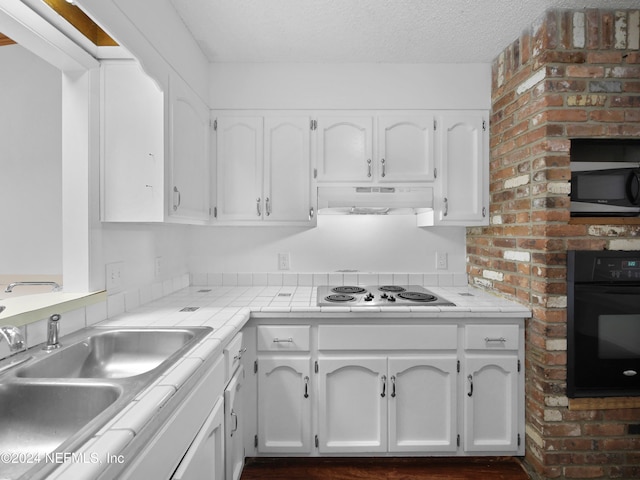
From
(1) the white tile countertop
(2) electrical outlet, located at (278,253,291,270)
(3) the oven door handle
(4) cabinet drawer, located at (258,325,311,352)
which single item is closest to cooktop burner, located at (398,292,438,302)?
Answer: (1) the white tile countertop

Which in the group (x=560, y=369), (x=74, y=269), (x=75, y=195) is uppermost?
(x=75, y=195)

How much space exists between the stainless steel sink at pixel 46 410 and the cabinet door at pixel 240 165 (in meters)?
1.51

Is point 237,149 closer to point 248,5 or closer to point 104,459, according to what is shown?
point 248,5

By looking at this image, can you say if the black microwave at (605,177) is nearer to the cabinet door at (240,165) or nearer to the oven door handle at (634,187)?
the oven door handle at (634,187)

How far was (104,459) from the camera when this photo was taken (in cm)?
64

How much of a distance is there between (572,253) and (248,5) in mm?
2102

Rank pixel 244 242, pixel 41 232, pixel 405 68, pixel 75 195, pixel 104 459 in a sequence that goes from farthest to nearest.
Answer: pixel 244 242
pixel 405 68
pixel 41 232
pixel 75 195
pixel 104 459

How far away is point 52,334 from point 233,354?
695mm

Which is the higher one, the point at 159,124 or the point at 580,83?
the point at 580,83

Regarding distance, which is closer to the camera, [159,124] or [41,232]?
[159,124]

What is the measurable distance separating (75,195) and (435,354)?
197cm

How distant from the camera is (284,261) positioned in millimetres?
2635

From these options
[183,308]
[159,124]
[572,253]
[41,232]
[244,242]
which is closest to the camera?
[159,124]

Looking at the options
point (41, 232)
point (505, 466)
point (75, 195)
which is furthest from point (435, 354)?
point (41, 232)
